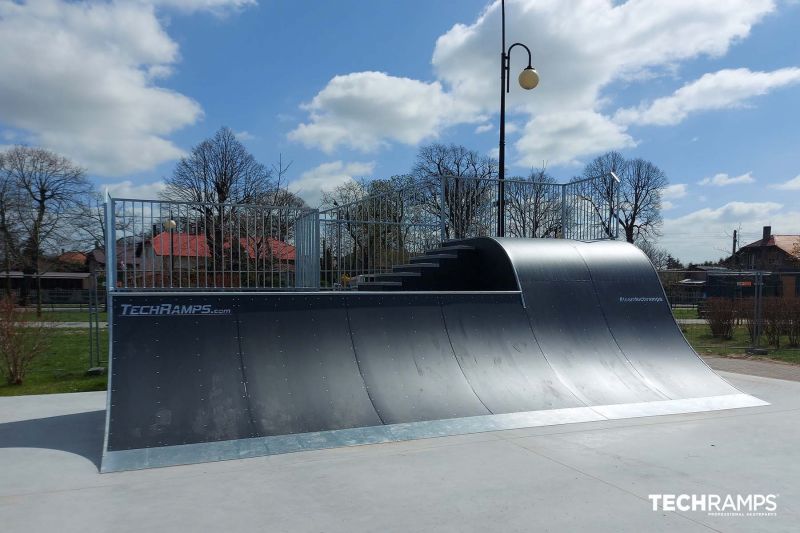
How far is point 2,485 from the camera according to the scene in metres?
4.58

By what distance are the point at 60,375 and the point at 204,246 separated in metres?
4.48

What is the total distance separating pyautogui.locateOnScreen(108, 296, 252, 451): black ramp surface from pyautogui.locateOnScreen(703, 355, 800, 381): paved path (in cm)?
1075

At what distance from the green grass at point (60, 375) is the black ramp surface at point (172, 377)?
178 inches

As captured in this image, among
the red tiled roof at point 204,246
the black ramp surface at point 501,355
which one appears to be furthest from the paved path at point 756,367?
the red tiled roof at point 204,246

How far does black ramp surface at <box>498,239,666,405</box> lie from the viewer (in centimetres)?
769

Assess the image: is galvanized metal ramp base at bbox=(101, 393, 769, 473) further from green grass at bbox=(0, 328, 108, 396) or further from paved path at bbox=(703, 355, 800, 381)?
green grass at bbox=(0, 328, 108, 396)

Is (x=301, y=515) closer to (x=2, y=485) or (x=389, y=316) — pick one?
(x=2, y=485)

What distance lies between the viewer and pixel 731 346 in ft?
57.5

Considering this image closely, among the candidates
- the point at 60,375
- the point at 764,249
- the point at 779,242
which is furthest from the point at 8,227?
the point at 779,242

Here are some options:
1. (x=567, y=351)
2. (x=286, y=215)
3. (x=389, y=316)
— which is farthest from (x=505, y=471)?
(x=286, y=215)

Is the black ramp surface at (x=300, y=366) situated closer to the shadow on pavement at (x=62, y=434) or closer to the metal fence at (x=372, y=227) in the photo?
the shadow on pavement at (x=62, y=434)

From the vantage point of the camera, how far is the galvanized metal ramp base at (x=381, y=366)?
5.68m

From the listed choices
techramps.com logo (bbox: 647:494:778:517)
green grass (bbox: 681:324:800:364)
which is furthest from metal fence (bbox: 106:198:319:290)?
green grass (bbox: 681:324:800:364)

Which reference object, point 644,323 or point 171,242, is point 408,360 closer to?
point 644,323
